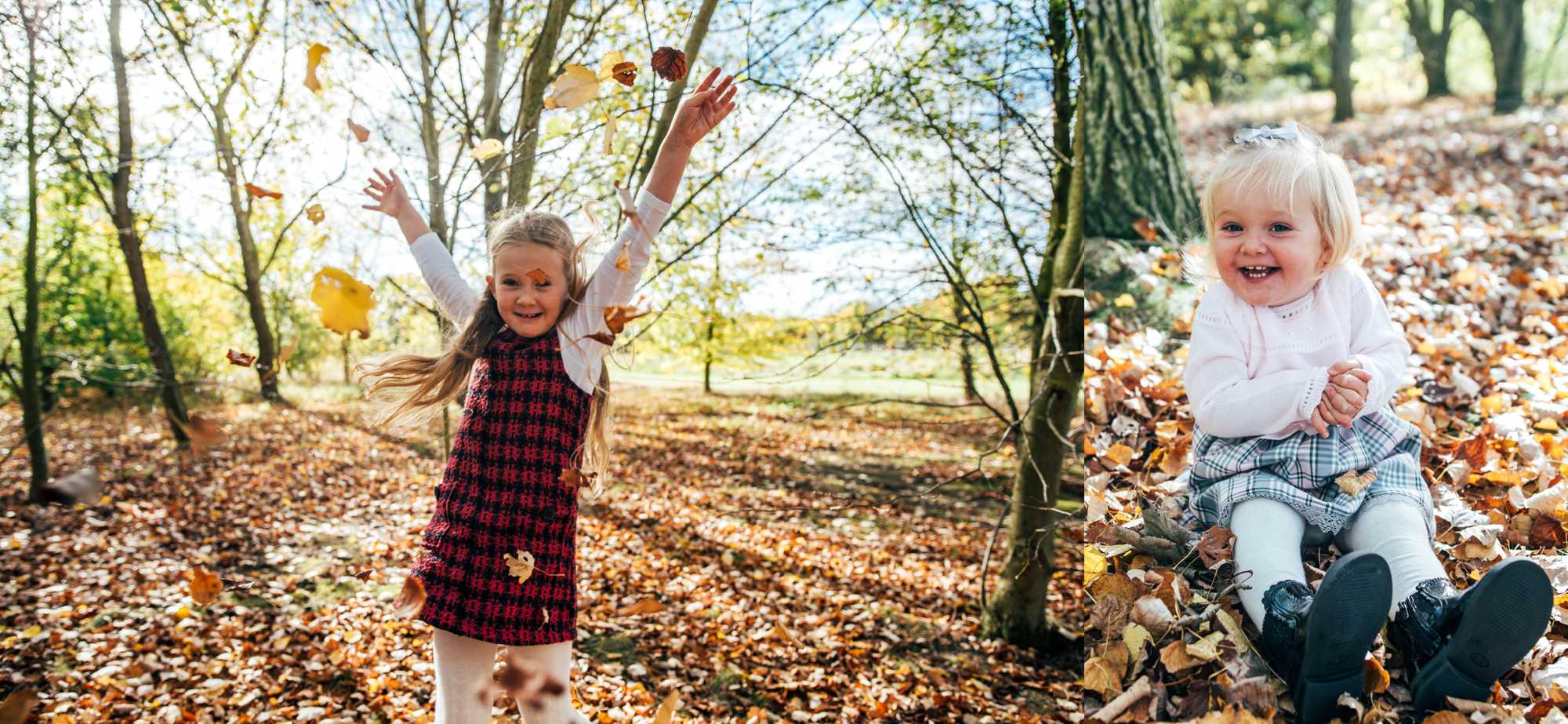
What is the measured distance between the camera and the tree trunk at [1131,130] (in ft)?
8.66

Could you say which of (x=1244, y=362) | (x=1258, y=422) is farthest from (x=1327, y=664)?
(x=1244, y=362)

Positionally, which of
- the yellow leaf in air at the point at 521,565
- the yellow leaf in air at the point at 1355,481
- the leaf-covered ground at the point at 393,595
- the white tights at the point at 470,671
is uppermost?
the yellow leaf in air at the point at 1355,481

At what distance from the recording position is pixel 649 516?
587cm

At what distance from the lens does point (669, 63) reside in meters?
2.29

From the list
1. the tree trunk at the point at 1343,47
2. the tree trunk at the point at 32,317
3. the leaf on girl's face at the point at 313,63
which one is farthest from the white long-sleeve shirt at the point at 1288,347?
the tree trunk at the point at 32,317

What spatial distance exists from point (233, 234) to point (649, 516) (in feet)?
10.8

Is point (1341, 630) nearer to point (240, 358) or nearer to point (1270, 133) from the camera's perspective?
point (1270, 133)

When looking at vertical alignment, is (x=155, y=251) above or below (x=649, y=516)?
above

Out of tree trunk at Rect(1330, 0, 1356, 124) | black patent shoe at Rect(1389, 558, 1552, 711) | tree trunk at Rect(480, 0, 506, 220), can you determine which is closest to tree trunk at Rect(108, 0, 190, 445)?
tree trunk at Rect(480, 0, 506, 220)

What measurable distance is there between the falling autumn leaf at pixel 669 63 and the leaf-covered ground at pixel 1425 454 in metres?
1.44

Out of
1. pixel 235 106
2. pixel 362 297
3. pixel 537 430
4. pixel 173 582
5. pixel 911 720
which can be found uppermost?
pixel 235 106

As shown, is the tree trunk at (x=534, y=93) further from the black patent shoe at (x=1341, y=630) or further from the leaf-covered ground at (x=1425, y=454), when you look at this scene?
the black patent shoe at (x=1341, y=630)

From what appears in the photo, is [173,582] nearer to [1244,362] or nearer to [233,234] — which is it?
[233,234]

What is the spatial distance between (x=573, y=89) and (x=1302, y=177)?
5.48ft
